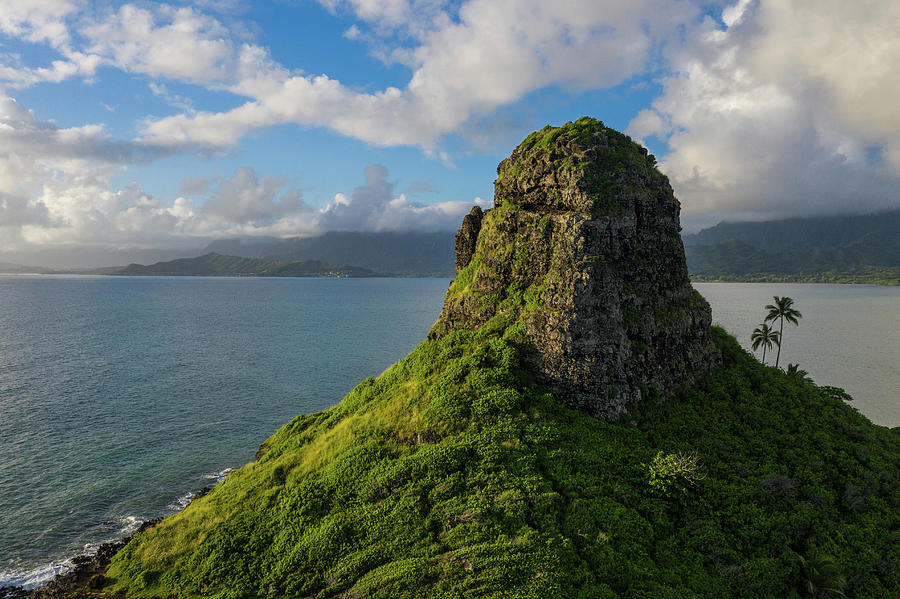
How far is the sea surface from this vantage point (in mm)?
49125

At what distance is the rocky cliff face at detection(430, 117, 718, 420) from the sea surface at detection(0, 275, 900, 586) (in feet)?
142

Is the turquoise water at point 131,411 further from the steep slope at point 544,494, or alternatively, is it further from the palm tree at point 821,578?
the palm tree at point 821,578

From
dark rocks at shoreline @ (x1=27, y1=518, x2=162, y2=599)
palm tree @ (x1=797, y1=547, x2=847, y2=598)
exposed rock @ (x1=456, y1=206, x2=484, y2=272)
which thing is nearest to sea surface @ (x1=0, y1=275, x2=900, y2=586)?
dark rocks at shoreline @ (x1=27, y1=518, x2=162, y2=599)

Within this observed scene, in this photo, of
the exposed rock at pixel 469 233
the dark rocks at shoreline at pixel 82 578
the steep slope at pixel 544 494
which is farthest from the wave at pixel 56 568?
the exposed rock at pixel 469 233

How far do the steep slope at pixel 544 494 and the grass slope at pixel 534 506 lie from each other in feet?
0.44

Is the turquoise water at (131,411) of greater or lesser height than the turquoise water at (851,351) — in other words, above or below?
below

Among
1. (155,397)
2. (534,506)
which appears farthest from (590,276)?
(155,397)

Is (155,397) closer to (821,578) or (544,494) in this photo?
(544,494)

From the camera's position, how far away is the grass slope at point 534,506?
28656 mm

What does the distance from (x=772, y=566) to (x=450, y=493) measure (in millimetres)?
22625

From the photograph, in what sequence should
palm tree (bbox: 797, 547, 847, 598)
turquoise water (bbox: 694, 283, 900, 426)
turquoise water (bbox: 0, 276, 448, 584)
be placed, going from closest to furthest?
1. palm tree (bbox: 797, 547, 847, 598)
2. turquoise water (bbox: 0, 276, 448, 584)
3. turquoise water (bbox: 694, 283, 900, 426)

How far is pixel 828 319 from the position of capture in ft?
565

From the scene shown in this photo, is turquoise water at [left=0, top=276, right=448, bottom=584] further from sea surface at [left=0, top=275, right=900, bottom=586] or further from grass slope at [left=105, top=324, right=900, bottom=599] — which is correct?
grass slope at [left=105, top=324, right=900, bottom=599]

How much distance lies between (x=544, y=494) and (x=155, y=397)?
265ft
